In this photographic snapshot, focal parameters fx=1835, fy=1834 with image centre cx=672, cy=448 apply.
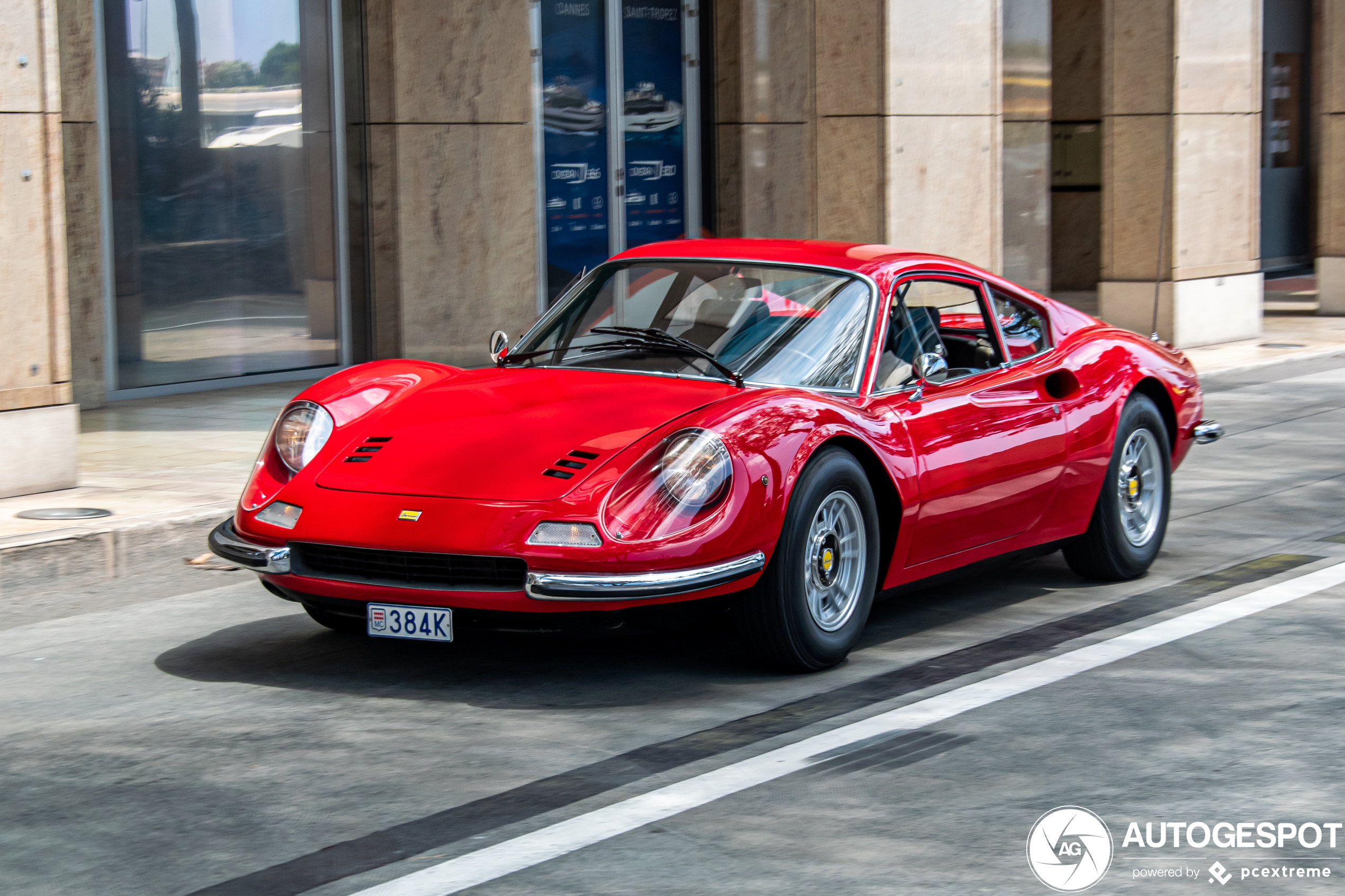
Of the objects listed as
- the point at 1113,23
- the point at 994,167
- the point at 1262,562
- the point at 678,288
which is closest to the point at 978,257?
the point at 994,167

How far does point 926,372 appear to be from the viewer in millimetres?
6453

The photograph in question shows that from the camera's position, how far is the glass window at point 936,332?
6.50 metres

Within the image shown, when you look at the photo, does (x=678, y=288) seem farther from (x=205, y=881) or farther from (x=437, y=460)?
(x=205, y=881)

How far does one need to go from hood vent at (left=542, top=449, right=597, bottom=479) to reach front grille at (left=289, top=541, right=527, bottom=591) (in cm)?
33

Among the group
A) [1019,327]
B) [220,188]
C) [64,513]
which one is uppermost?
[220,188]

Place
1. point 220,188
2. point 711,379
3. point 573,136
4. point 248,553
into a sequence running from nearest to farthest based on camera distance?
point 248,553 < point 711,379 < point 220,188 < point 573,136

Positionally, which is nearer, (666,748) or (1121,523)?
(666,748)

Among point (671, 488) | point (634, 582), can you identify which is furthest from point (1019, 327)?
point (634, 582)

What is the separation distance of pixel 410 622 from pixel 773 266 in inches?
79.9

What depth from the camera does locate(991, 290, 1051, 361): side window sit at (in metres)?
7.14

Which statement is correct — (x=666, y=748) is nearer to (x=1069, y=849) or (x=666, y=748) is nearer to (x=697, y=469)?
(x=697, y=469)

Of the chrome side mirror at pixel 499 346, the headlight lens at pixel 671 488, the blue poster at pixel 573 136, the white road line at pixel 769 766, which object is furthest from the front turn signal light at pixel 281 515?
the blue poster at pixel 573 136

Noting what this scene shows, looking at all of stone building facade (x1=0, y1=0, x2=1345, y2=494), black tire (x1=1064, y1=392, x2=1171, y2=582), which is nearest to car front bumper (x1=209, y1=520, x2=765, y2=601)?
black tire (x1=1064, y1=392, x2=1171, y2=582)

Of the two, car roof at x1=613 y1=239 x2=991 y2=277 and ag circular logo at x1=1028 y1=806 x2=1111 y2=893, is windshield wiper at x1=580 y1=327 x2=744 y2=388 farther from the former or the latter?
ag circular logo at x1=1028 y1=806 x2=1111 y2=893
